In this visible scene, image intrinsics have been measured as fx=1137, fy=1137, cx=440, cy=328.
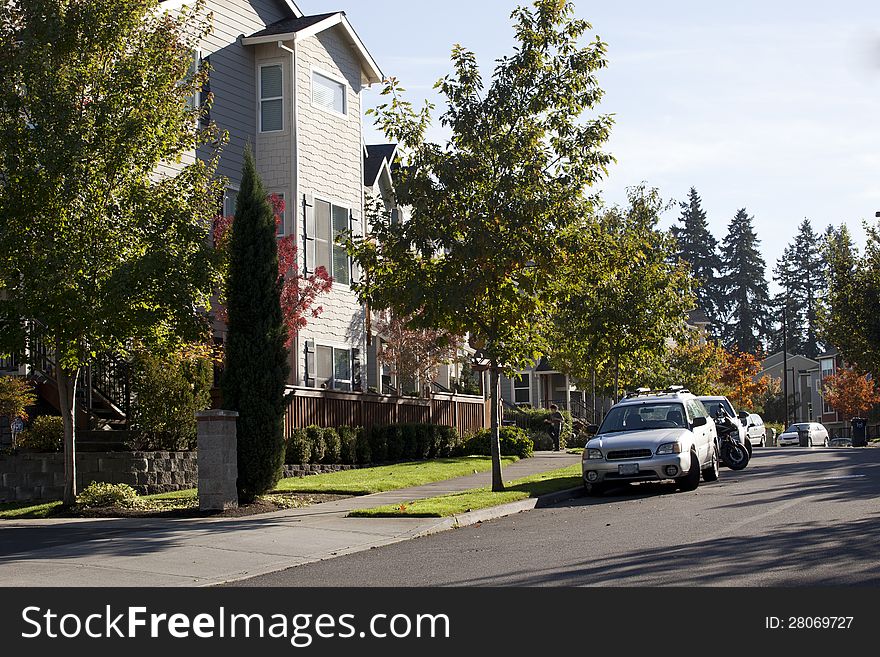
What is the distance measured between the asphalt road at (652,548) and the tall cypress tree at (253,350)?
4.62 m

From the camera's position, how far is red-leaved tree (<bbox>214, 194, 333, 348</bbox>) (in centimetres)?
2798

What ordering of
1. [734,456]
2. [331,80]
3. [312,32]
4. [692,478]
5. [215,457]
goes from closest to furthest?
[215,457] < [692,478] < [734,456] < [312,32] < [331,80]

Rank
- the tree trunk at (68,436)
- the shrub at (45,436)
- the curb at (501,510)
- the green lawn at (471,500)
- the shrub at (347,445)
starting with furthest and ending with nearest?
1. the shrub at (347,445)
2. the shrub at (45,436)
3. the tree trunk at (68,436)
4. the green lawn at (471,500)
5. the curb at (501,510)

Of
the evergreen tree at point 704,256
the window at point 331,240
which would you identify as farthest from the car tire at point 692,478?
the evergreen tree at point 704,256

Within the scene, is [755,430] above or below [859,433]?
above

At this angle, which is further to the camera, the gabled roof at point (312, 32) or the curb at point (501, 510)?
the gabled roof at point (312, 32)

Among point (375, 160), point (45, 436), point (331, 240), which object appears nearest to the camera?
point (45, 436)

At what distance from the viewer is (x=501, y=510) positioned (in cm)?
1773

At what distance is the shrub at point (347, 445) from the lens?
27.0m

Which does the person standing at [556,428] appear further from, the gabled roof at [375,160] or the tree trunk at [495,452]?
the tree trunk at [495,452]

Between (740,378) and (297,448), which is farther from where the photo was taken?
(740,378)

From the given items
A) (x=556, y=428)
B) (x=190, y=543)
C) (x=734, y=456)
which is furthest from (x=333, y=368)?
(x=190, y=543)

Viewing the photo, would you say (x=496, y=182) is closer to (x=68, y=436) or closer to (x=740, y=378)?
(x=68, y=436)

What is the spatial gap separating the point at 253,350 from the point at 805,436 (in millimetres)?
54536
